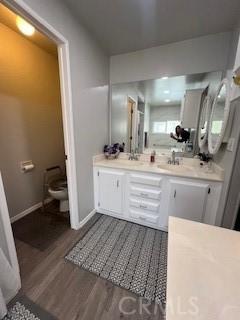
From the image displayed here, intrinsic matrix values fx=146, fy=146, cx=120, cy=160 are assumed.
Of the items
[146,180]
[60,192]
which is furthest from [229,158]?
[60,192]

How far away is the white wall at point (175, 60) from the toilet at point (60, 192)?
1801 mm

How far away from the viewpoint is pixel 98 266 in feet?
4.61

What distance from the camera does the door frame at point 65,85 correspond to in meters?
1.11

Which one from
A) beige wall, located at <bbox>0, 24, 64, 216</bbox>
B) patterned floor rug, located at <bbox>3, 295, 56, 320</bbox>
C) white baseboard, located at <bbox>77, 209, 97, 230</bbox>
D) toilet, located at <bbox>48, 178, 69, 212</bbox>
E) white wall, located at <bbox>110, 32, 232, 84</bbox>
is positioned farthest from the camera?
toilet, located at <bbox>48, 178, 69, 212</bbox>

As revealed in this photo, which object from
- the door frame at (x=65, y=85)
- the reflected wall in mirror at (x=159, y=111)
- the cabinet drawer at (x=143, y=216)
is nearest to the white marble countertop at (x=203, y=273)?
the cabinet drawer at (x=143, y=216)

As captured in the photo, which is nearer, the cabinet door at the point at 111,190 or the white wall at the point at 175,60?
the white wall at the point at 175,60

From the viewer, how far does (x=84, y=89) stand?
5.88 ft

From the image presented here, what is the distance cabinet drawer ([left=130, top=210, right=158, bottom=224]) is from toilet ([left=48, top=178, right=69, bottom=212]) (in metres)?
0.99

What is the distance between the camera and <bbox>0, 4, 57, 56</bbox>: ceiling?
150 centimetres

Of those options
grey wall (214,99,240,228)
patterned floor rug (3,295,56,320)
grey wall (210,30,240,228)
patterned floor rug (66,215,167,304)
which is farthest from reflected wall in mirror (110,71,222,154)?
patterned floor rug (3,295,56,320)

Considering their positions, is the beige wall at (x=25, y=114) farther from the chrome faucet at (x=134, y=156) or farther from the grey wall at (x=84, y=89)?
the chrome faucet at (x=134, y=156)

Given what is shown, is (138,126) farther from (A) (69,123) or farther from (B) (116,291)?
(B) (116,291)

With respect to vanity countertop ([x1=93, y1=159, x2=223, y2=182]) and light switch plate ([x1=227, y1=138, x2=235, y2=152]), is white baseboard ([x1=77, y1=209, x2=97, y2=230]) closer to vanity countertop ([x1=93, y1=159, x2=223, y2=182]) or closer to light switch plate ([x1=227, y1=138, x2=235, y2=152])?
vanity countertop ([x1=93, y1=159, x2=223, y2=182])

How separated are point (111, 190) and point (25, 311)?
1333mm
